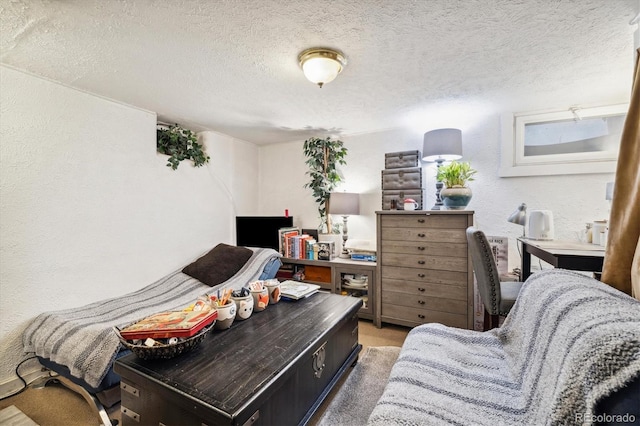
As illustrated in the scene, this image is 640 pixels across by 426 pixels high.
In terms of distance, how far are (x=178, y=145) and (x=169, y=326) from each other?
2367 millimetres

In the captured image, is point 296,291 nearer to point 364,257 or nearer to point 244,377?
point 244,377

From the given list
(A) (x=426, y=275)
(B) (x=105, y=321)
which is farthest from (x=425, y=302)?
(B) (x=105, y=321)

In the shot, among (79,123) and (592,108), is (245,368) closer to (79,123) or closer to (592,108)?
(79,123)

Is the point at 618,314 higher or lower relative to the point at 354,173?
lower

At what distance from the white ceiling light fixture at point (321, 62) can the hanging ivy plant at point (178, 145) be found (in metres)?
1.87

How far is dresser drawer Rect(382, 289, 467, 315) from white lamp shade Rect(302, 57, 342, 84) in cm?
207

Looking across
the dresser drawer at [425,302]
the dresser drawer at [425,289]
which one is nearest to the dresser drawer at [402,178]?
the dresser drawer at [425,289]

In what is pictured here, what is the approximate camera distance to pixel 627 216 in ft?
3.58

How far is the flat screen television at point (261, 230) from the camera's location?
347cm

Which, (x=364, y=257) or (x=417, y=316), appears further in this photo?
(x=364, y=257)

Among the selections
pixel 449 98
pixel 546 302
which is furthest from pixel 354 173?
pixel 546 302

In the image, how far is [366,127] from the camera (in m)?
3.27

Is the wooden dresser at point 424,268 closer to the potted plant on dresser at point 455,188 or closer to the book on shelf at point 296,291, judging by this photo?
the potted plant on dresser at point 455,188

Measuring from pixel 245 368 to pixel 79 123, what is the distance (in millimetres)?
2456
